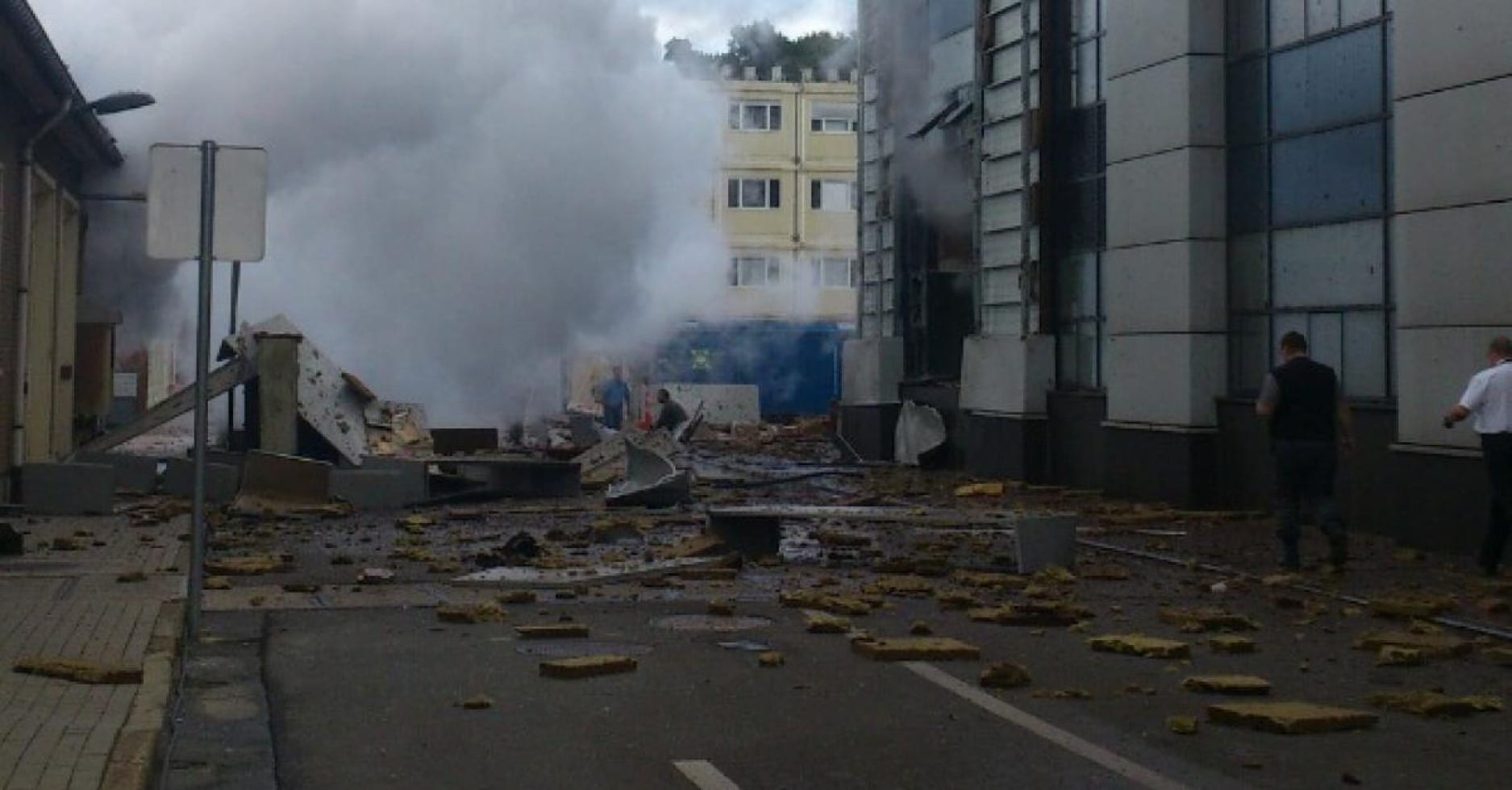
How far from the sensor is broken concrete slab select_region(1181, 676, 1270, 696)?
8508mm

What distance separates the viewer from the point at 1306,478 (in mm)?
13203

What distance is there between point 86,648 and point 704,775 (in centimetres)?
398

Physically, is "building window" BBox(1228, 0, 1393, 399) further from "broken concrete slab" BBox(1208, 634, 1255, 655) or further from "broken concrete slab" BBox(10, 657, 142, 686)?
"broken concrete slab" BBox(10, 657, 142, 686)

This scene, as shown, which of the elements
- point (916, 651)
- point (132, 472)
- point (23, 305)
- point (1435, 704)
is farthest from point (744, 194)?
point (1435, 704)

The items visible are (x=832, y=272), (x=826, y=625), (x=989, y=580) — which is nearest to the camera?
(x=826, y=625)

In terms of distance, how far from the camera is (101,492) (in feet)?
62.3

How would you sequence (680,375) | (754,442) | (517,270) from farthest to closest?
(680,375) < (754,442) < (517,270)

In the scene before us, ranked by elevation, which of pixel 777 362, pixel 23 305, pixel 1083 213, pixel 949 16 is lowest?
pixel 23 305

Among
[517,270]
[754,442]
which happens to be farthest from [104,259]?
[754,442]

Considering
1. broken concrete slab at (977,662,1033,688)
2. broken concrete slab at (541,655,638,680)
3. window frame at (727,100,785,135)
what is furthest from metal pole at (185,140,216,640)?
window frame at (727,100,785,135)

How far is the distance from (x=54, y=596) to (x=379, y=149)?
1537cm

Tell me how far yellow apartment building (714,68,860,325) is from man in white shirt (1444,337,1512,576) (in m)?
43.6

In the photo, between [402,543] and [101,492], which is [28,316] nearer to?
[101,492]

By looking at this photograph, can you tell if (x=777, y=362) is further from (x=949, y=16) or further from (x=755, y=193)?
(x=949, y=16)
